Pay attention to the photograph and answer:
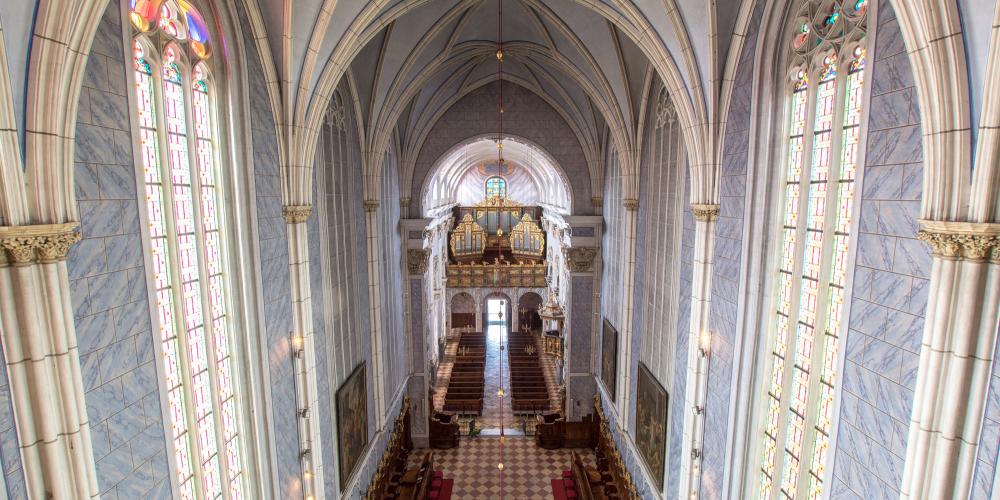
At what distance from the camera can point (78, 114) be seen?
220 inches

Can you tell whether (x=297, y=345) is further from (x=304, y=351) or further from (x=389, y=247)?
(x=389, y=247)

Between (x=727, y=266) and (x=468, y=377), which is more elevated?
(x=727, y=266)

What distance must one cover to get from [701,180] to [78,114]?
1007cm

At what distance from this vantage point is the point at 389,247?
62.3ft

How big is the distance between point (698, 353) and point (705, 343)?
0.34 metres

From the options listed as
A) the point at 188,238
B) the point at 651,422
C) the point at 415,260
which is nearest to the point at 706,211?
the point at 651,422

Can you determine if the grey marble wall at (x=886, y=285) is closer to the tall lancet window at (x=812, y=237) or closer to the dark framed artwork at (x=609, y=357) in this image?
the tall lancet window at (x=812, y=237)

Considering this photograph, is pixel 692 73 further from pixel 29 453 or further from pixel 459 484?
pixel 459 484

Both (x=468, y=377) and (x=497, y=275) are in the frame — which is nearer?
(x=468, y=377)

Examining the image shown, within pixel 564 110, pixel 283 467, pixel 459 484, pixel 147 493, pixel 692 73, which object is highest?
pixel 564 110

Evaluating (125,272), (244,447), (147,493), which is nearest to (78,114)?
(125,272)

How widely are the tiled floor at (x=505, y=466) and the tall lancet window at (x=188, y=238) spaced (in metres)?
11.8

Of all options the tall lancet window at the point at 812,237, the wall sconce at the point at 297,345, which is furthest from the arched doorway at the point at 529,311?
the tall lancet window at the point at 812,237

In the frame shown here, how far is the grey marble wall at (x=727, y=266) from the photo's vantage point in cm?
945
